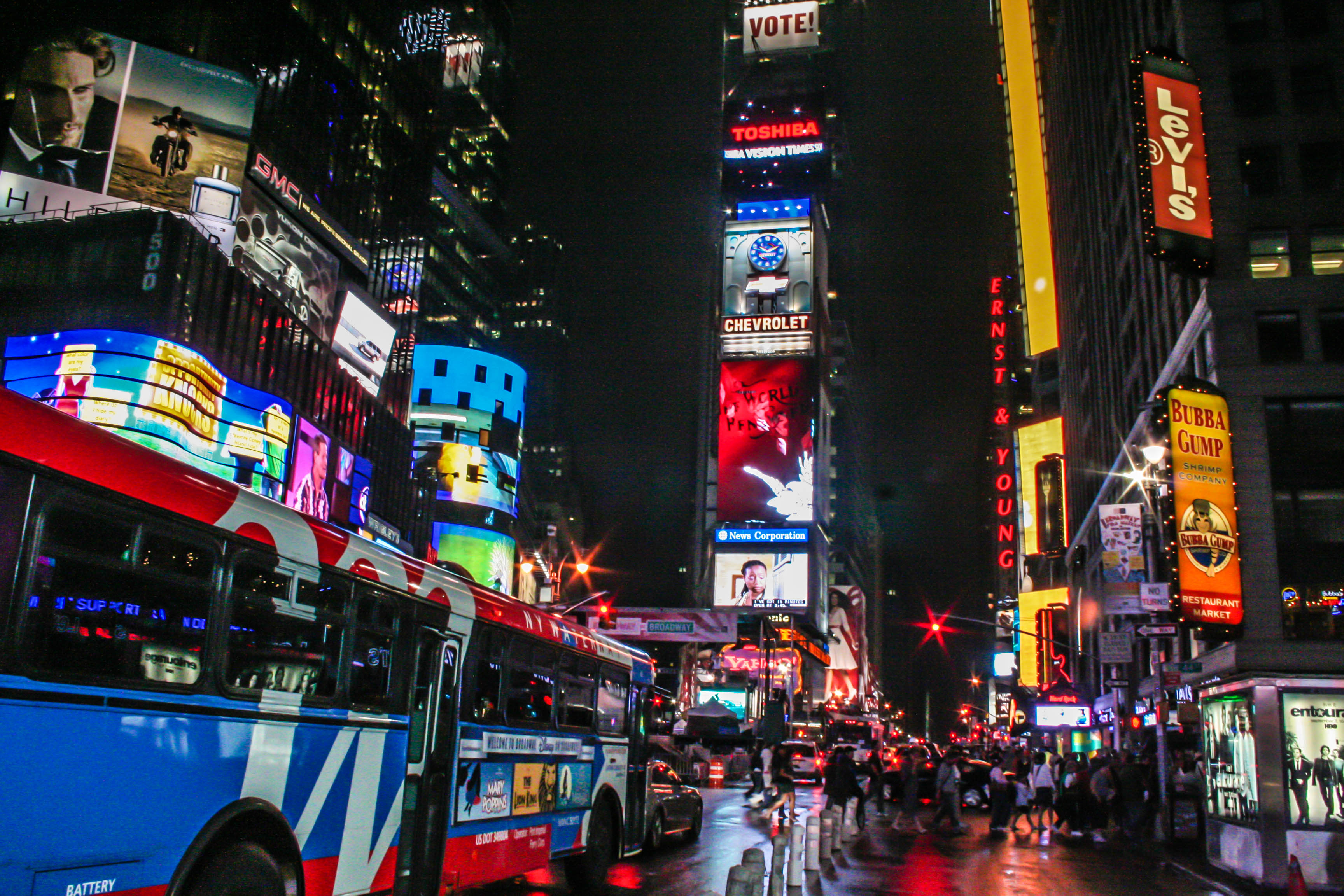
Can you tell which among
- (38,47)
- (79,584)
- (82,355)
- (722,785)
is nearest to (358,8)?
(38,47)

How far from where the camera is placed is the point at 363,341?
46375 mm

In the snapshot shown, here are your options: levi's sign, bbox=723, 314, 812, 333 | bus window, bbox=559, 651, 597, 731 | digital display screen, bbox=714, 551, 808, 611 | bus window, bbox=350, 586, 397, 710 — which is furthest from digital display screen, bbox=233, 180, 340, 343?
digital display screen, bbox=714, 551, 808, 611

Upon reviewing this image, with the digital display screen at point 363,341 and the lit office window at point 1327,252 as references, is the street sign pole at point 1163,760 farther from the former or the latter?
the digital display screen at point 363,341

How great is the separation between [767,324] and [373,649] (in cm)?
7203

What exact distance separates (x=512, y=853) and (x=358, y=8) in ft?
156

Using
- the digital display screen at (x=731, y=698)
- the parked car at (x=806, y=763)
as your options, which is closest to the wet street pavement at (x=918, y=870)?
the parked car at (x=806, y=763)

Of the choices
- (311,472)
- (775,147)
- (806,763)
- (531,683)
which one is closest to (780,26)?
(775,147)

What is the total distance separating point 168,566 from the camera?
643cm

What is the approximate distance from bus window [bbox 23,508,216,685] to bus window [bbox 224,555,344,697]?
Answer: 12.2 inches

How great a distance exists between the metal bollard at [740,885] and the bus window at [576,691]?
5.25 meters

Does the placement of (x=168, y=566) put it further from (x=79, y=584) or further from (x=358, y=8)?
(x=358, y=8)

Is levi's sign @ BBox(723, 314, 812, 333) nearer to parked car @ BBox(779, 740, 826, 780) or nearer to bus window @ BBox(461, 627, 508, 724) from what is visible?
parked car @ BBox(779, 740, 826, 780)

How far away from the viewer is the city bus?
5.50m

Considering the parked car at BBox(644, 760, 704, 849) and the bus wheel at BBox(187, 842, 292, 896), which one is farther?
the parked car at BBox(644, 760, 704, 849)
